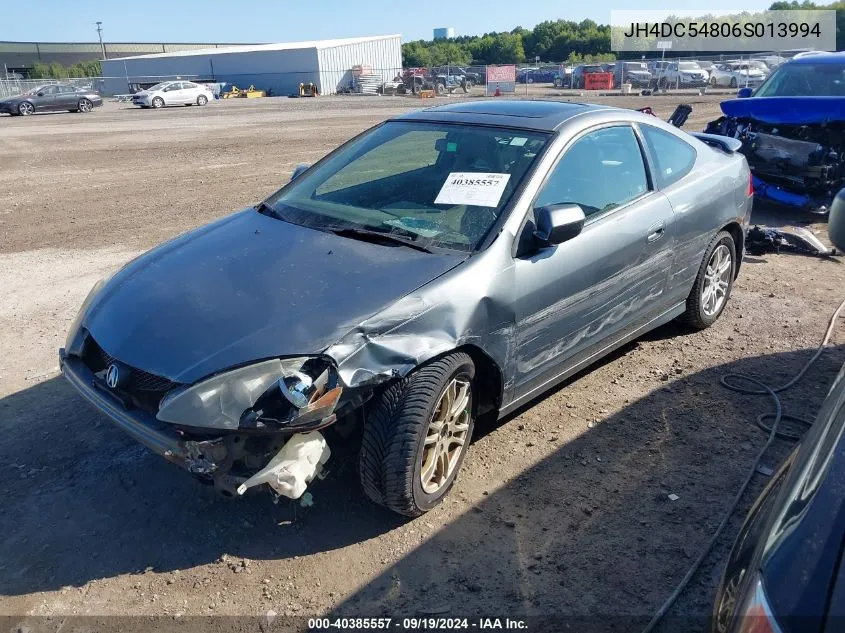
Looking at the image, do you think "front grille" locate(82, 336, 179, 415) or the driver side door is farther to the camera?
the driver side door

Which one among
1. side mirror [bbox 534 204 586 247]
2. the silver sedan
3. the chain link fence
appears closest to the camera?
side mirror [bbox 534 204 586 247]

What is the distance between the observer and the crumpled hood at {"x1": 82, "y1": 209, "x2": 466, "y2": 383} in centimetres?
279

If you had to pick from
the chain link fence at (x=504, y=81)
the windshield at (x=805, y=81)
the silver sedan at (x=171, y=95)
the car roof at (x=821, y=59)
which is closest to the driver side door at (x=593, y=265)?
the windshield at (x=805, y=81)

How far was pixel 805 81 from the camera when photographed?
942 centimetres

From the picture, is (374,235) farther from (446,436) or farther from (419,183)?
(446,436)

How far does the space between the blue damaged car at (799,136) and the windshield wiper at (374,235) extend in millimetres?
6738

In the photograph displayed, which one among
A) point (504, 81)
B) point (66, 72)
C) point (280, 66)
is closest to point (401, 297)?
point (504, 81)

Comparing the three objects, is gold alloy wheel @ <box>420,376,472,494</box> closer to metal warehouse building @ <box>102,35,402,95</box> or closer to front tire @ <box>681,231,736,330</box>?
front tire @ <box>681,231,736,330</box>

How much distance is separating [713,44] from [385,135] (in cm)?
6379

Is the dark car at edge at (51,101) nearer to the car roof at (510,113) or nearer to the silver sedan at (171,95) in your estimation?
the silver sedan at (171,95)

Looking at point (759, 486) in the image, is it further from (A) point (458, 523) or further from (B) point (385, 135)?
(B) point (385, 135)

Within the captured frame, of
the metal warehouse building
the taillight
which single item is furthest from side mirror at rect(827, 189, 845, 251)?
the metal warehouse building

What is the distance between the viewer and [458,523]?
3.21m

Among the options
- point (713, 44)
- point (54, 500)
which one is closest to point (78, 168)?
point (54, 500)
